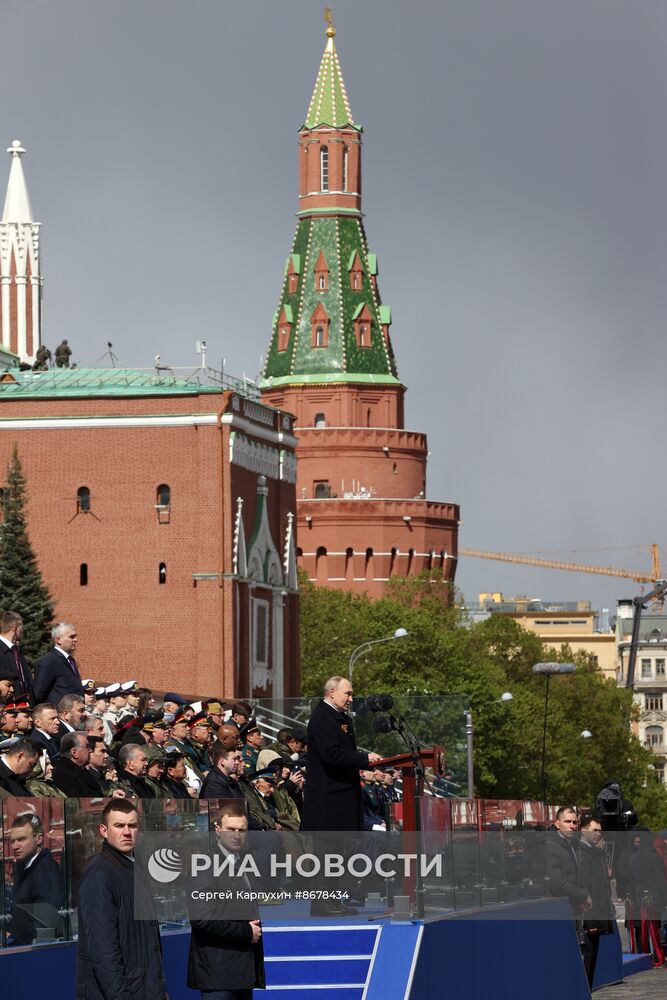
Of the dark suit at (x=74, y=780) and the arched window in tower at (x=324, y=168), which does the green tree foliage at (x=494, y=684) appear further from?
the dark suit at (x=74, y=780)

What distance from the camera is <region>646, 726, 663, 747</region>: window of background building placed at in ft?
571

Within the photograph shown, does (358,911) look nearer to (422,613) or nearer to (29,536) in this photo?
(29,536)

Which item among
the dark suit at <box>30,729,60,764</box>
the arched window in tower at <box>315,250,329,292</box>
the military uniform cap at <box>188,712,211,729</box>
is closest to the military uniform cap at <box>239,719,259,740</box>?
the military uniform cap at <box>188,712,211,729</box>

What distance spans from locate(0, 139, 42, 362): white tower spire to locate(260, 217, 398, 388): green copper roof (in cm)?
4496

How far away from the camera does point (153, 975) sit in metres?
11.9

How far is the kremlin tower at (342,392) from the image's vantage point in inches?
4845

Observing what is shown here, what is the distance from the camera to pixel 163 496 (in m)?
71.9

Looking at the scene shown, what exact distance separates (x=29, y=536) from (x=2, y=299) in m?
14.0

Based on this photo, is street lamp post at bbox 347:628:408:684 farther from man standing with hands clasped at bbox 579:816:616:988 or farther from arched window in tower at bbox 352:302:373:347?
man standing with hands clasped at bbox 579:816:616:988

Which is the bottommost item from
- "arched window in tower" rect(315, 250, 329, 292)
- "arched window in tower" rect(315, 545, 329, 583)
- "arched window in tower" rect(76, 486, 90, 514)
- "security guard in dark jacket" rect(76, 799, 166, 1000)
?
"security guard in dark jacket" rect(76, 799, 166, 1000)

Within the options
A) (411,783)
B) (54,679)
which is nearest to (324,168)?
(54,679)

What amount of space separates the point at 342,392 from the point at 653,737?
55340 millimetres

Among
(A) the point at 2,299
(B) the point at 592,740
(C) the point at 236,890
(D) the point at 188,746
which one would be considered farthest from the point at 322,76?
(C) the point at 236,890

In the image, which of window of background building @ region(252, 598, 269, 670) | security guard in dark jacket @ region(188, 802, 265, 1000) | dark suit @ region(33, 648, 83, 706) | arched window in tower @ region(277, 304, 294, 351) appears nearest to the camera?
A: security guard in dark jacket @ region(188, 802, 265, 1000)
